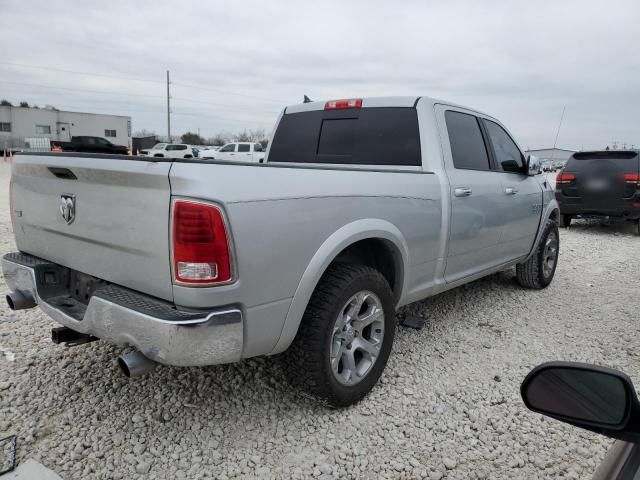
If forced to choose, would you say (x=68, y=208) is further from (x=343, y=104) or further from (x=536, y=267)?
(x=536, y=267)

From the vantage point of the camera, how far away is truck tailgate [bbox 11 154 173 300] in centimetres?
200

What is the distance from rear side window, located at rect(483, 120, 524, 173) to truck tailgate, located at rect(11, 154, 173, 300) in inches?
131

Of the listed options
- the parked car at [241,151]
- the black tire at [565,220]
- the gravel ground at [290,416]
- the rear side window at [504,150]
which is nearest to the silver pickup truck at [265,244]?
the gravel ground at [290,416]

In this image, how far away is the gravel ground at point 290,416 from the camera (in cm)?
232

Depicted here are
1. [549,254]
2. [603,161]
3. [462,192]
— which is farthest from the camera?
[603,161]

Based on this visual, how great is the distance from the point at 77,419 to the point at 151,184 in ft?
4.95

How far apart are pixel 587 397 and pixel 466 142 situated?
10.0 feet

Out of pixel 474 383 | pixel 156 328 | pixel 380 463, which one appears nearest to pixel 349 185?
pixel 156 328

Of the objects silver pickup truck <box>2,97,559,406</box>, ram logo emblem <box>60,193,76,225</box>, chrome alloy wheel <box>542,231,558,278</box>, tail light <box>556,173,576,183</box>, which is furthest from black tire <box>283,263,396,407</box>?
tail light <box>556,173,576,183</box>

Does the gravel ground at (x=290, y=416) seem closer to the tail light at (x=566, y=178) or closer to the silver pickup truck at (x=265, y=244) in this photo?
the silver pickup truck at (x=265, y=244)

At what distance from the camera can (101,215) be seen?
7.29 ft

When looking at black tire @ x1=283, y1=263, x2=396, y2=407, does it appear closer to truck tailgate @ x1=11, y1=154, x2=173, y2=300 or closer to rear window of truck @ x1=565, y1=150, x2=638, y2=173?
truck tailgate @ x1=11, y1=154, x2=173, y2=300

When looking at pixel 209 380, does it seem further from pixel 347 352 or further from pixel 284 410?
pixel 347 352

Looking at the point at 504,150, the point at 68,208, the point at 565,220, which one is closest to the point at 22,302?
the point at 68,208
